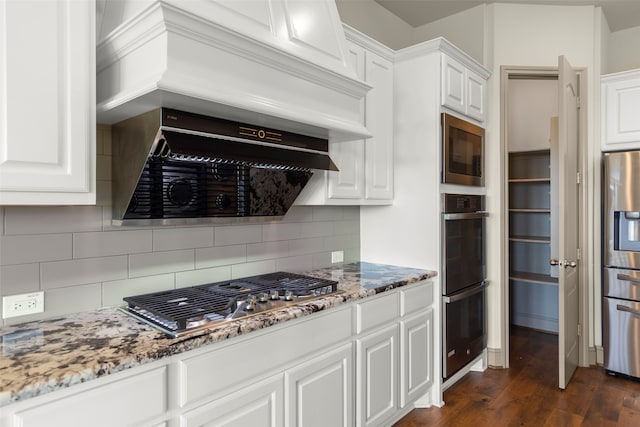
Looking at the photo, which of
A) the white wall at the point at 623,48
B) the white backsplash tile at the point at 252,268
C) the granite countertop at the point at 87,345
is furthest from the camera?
the white wall at the point at 623,48

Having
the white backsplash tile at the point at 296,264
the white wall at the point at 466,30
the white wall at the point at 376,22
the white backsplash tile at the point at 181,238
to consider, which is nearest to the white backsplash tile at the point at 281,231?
the white backsplash tile at the point at 296,264

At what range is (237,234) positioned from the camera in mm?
2201

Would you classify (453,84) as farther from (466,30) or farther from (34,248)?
(34,248)

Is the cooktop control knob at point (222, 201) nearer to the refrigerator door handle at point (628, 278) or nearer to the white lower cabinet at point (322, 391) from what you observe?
the white lower cabinet at point (322, 391)

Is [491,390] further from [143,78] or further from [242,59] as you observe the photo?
[143,78]

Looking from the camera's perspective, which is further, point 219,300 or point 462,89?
point 462,89

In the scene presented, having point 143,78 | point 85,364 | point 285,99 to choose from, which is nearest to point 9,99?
point 143,78

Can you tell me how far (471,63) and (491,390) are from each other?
7.77 ft

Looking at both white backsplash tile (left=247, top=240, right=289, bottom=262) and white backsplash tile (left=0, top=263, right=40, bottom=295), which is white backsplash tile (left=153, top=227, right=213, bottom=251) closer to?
white backsplash tile (left=247, top=240, right=289, bottom=262)

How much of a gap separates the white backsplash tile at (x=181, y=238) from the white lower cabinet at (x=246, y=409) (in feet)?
2.53

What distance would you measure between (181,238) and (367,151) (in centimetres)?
127

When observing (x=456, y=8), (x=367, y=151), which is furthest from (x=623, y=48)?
(x=367, y=151)

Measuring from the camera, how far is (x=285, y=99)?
68.7 inches

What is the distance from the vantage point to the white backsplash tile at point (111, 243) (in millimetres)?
1631
